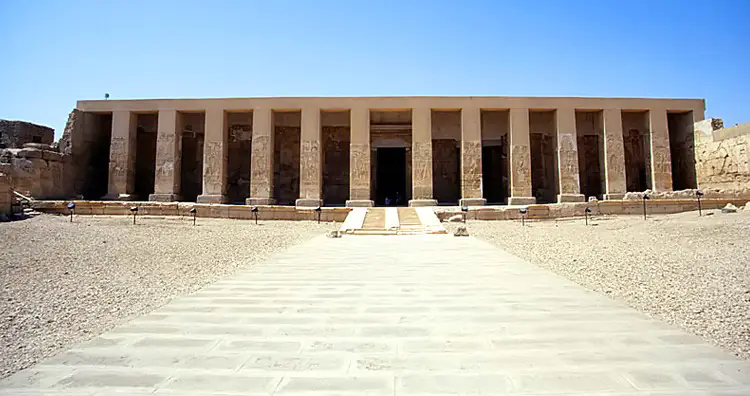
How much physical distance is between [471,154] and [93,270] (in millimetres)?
14042

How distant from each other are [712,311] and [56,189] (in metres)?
19.3

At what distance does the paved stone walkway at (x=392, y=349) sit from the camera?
1970 millimetres

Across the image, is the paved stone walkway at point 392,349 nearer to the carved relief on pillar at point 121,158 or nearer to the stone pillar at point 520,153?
the stone pillar at point 520,153

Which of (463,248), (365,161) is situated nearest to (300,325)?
(463,248)

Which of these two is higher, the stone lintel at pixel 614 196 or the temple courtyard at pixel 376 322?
the stone lintel at pixel 614 196

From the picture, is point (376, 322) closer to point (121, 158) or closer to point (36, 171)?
point (36, 171)

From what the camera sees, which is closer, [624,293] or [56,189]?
[624,293]

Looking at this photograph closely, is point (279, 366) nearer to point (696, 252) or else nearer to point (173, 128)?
point (696, 252)

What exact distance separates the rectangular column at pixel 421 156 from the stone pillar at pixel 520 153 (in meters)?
3.54

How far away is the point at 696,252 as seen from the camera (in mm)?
6344

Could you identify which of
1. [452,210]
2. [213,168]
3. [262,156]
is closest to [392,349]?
[452,210]

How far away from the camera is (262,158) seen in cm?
1662

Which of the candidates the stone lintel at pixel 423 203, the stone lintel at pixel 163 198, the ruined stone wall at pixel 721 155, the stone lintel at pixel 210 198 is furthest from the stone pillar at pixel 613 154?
the stone lintel at pixel 163 198

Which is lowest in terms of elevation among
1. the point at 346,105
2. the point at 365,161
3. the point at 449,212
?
the point at 449,212
